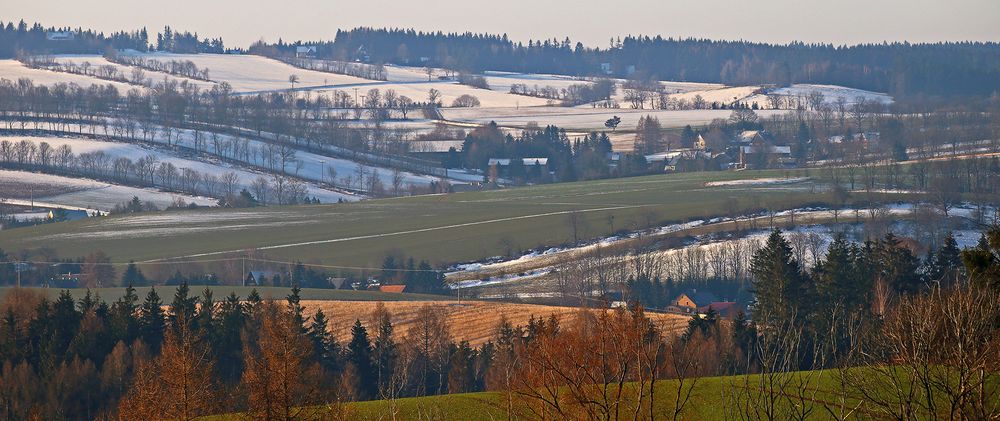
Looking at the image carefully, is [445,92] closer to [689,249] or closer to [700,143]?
[700,143]

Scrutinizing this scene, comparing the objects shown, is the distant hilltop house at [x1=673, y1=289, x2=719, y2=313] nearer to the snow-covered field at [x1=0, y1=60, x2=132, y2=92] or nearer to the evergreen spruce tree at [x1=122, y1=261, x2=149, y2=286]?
the evergreen spruce tree at [x1=122, y1=261, x2=149, y2=286]

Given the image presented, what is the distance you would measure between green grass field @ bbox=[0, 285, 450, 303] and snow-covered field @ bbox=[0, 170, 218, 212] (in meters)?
30.1

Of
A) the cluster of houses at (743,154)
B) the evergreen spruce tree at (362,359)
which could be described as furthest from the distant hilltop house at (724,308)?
the cluster of houses at (743,154)

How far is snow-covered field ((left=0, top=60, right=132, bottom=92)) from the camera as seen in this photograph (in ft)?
470

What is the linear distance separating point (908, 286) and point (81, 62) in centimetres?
14881

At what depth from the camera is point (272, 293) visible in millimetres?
52969

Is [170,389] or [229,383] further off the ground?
[170,389]

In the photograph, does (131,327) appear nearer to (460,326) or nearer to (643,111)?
(460,326)

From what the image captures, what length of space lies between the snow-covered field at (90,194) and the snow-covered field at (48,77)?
50.6m

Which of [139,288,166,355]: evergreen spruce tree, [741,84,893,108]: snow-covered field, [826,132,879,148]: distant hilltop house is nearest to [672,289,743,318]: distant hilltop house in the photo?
[139,288,166,355]: evergreen spruce tree

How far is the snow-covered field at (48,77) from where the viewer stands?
470 feet

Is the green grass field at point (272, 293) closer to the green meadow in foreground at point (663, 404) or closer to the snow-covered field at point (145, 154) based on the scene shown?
the green meadow in foreground at point (663, 404)

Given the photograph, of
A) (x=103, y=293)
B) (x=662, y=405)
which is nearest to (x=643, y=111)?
(x=103, y=293)

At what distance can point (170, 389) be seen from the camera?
61.7ft
